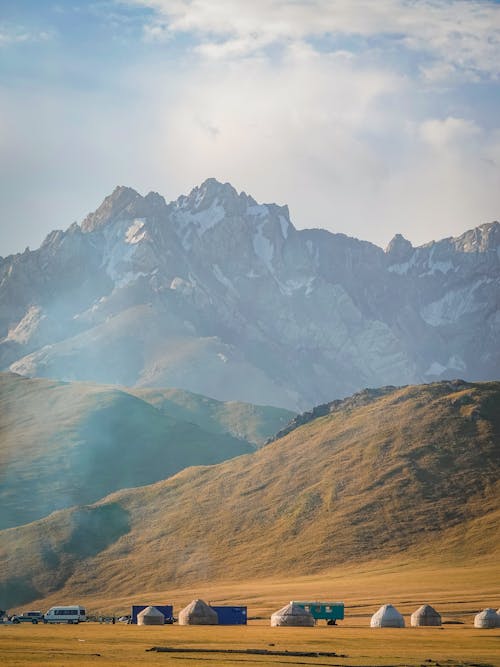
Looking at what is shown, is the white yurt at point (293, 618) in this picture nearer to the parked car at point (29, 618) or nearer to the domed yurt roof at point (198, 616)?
the domed yurt roof at point (198, 616)

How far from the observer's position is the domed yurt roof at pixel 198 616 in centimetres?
17443

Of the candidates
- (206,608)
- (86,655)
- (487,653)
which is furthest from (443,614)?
(86,655)

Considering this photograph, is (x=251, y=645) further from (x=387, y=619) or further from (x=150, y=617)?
(x=150, y=617)

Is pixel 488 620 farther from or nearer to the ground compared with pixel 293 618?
nearer to the ground

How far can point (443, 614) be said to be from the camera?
18875 cm

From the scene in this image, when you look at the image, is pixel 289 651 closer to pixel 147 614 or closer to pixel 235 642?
pixel 235 642

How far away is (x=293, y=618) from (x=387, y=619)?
13.4 m

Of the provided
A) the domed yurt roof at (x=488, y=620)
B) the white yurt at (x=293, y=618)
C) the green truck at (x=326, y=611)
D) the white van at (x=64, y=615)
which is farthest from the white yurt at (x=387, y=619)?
the white van at (x=64, y=615)

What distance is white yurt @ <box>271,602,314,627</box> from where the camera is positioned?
170000mm

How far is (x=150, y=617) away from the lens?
581 feet

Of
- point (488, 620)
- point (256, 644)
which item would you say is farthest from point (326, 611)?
point (256, 644)

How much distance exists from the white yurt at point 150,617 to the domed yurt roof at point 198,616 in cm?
321

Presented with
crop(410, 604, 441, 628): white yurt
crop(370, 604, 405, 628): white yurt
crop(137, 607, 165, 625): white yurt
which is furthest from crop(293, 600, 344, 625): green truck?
crop(137, 607, 165, 625): white yurt

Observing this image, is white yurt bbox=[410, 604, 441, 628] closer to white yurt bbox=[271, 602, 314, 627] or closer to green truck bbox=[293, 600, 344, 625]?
green truck bbox=[293, 600, 344, 625]
